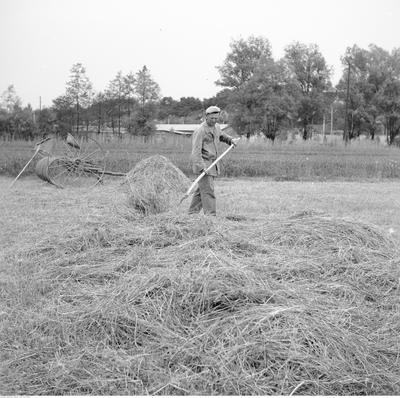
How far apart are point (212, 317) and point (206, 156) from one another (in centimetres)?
349

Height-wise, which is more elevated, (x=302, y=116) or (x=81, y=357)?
(x=302, y=116)

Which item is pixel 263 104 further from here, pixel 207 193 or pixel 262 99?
pixel 207 193

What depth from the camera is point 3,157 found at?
13828 mm

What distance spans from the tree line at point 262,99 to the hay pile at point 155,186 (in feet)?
71.3

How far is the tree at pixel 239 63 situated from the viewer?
46656 mm

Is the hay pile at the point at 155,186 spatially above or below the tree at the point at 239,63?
below

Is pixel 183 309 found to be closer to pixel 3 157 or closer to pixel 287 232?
pixel 287 232

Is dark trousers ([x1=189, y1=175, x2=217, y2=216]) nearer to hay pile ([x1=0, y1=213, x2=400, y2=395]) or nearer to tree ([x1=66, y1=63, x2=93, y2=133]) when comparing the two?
hay pile ([x1=0, y1=213, x2=400, y2=395])

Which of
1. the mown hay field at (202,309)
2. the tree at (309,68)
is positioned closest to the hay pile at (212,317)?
the mown hay field at (202,309)

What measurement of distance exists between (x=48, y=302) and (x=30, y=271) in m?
0.78

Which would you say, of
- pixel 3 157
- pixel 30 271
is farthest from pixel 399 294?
pixel 3 157

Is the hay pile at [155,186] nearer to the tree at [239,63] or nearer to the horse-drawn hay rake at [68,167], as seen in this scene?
the horse-drawn hay rake at [68,167]

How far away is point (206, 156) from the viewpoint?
20.2 ft

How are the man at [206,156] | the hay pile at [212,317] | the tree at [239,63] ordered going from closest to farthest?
the hay pile at [212,317] < the man at [206,156] < the tree at [239,63]
